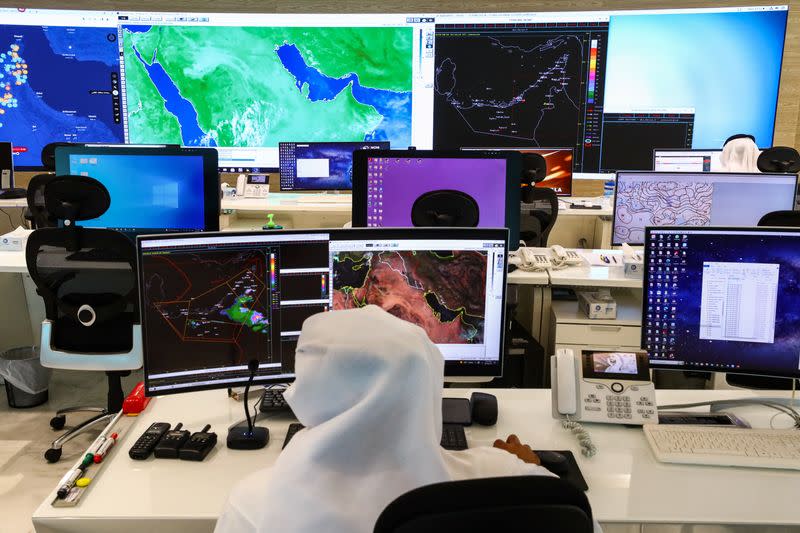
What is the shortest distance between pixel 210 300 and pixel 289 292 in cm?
19

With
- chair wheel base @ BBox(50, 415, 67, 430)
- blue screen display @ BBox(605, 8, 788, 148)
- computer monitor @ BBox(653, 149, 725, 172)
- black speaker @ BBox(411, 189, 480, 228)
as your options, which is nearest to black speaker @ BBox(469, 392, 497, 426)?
black speaker @ BBox(411, 189, 480, 228)

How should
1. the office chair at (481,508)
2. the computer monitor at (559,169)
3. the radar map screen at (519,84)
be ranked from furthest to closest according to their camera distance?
the radar map screen at (519,84), the computer monitor at (559,169), the office chair at (481,508)

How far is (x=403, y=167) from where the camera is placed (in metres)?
2.70

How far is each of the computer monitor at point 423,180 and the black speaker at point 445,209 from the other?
1.37 ft

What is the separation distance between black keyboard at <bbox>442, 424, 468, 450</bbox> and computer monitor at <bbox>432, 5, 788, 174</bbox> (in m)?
5.78

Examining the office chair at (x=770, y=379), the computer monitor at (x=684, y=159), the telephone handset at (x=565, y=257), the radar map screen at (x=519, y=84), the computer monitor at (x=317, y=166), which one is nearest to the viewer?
the office chair at (x=770, y=379)

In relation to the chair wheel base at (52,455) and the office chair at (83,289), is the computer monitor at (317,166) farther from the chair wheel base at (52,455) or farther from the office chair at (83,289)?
the chair wheel base at (52,455)

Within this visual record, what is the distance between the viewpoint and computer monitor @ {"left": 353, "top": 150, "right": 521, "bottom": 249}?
270cm

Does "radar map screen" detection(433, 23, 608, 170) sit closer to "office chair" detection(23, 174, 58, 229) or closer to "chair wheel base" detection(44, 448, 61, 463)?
"office chair" detection(23, 174, 58, 229)

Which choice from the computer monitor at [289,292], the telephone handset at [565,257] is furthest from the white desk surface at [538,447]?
the telephone handset at [565,257]

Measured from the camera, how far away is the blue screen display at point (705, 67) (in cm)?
672

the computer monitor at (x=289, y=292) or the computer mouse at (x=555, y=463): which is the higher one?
the computer monitor at (x=289, y=292)

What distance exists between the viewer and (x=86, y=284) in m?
2.63

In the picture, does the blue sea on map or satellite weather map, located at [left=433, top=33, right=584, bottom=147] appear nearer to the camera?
satellite weather map, located at [left=433, top=33, right=584, bottom=147]
